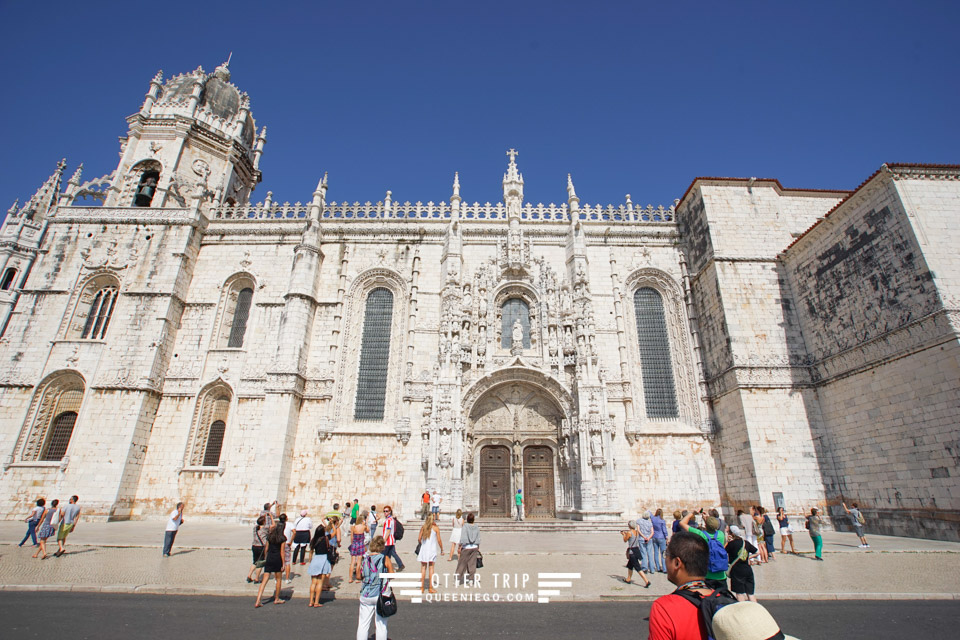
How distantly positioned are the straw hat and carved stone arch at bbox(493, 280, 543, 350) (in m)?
18.4

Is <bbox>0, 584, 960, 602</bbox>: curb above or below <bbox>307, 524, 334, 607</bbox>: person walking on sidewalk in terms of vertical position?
below

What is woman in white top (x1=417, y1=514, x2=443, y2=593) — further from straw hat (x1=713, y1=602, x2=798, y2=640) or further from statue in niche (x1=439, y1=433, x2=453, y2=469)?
statue in niche (x1=439, y1=433, x2=453, y2=469)

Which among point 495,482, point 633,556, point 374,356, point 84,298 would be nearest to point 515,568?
point 633,556

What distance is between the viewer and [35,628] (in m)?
5.97

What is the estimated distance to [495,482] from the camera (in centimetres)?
1925

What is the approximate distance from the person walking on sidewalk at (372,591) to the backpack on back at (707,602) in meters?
3.65

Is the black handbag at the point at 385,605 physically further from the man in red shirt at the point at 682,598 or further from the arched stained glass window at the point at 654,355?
the arched stained glass window at the point at 654,355

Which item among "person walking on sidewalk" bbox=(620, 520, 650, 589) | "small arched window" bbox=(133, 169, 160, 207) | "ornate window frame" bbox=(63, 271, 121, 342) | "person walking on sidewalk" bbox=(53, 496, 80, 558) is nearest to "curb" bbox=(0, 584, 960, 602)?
"person walking on sidewalk" bbox=(620, 520, 650, 589)

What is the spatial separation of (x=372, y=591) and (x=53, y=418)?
2115cm

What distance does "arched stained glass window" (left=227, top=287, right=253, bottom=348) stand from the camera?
70.3ft

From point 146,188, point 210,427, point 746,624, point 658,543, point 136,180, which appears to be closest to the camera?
point 746,624

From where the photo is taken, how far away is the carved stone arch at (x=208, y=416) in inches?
753

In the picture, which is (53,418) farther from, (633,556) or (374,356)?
(633,556)

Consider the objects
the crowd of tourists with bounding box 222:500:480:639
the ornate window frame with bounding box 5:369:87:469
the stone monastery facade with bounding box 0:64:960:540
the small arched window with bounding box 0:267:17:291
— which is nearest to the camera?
the crowd of tourists with bounding box 222:500:480:639
